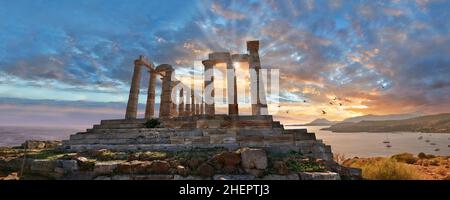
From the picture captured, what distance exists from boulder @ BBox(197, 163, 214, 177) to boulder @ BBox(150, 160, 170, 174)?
120cm

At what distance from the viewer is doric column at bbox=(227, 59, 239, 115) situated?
2422 cm

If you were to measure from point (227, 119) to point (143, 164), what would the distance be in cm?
1058

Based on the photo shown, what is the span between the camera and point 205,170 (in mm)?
9797

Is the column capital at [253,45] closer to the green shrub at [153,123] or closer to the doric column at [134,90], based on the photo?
the green shrub at [153,123]

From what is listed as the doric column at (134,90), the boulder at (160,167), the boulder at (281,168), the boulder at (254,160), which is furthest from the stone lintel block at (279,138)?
the doric column at (134,90)

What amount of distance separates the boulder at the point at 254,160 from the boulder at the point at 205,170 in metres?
1.16

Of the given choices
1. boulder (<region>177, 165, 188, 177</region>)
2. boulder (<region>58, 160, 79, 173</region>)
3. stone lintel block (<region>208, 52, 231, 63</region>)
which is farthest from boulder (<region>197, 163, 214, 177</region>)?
stone lintel block (<region>208, 52, 231, 63</region>)

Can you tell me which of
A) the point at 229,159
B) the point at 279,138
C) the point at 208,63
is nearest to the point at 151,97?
the point at 208,63

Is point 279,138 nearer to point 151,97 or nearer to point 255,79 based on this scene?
point 255,79

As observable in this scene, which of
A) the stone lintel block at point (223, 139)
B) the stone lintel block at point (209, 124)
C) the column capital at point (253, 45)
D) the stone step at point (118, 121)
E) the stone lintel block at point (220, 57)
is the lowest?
the stone lintel block at point (223, 139)

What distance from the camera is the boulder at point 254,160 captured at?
32.4 feet

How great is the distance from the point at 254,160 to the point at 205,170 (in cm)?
175

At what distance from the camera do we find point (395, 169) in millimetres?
14180
